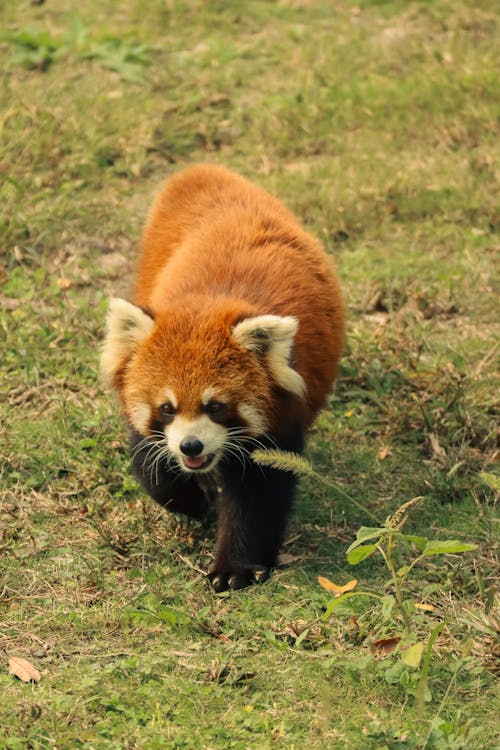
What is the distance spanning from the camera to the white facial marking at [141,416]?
4.54m

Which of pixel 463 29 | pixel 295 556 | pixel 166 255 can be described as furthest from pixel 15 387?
pixel 463 29

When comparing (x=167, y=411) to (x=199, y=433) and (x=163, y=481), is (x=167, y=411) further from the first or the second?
(x=163, y=481)

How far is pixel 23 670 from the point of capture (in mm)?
3824

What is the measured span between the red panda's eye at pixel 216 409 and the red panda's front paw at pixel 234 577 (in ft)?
2.05

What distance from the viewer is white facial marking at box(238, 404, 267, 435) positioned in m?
4.45

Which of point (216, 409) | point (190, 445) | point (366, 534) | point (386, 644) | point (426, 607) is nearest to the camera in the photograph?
point (366, 534)

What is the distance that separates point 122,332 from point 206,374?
0.41 metres

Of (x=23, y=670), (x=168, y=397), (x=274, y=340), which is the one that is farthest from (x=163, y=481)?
(x=23, y=670)

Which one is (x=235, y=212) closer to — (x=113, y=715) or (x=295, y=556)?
(x=295, y=556)

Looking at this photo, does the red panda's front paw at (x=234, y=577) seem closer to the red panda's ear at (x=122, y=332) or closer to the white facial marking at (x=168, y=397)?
the white facial marking at (x=168, y=397)

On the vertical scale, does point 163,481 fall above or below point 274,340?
below

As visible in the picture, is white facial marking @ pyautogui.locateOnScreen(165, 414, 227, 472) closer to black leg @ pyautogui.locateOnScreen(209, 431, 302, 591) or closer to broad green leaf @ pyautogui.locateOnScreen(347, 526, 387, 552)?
black leg @ pyautogui.locateOnScreen(209, 431, 302, 591)

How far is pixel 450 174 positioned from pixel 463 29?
2.01m

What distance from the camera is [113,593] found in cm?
438
